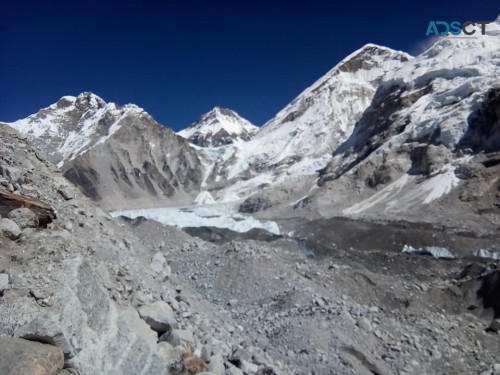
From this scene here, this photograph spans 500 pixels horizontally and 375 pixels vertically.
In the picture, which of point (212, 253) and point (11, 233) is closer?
point (11, 233)

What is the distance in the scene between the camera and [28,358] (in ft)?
15.9

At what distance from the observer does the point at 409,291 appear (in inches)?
699

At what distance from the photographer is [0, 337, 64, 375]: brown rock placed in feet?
15.5

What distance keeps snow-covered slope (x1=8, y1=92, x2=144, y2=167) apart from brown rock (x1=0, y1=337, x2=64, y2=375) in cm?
13420

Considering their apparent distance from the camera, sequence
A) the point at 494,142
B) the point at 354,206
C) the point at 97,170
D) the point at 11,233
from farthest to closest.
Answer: the point at 97,170 < the point at 354,206 < the point at 494,142 < the point at 11,233

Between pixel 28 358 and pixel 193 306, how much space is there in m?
5.54

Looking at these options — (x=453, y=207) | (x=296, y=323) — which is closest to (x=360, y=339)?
(x=296, y=323)

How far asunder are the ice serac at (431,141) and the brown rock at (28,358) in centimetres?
4183

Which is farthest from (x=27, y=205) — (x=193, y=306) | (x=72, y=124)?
(x=72, y=124)

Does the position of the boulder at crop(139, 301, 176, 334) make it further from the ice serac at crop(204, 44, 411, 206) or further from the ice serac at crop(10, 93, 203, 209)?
the ice serac at crop(10, 93, 203, 209)

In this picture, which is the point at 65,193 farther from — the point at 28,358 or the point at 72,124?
the point at 72,124

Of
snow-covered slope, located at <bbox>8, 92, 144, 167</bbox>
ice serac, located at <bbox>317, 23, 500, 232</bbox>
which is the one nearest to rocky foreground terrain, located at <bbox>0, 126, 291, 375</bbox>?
ice serac, located at <bbox>317, 23, 500, 232</bbox>

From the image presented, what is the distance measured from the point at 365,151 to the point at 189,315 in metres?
72.6

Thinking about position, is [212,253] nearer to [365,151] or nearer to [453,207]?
[453,207]
